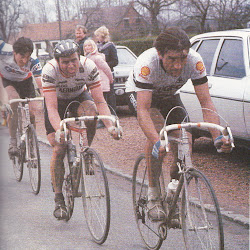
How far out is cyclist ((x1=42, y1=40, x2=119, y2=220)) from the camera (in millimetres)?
3988

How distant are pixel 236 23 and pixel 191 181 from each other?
4159 mm

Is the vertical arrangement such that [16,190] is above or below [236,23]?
below

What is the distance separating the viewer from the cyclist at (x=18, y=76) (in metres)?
5.38

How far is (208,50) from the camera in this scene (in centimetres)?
663

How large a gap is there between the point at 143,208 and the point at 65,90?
1228 mm

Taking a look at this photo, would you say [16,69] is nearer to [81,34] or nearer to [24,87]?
[24,87]

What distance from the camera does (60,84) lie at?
14.0 feet

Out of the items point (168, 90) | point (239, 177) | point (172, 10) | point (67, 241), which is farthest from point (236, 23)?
point (67, 241)

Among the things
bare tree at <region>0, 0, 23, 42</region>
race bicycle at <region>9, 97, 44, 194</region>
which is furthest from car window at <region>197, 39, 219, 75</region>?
bare tree at <region>0, 0, 23, 42</region>

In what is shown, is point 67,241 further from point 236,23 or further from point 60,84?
point 236,23

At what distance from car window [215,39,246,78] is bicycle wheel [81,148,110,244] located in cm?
258

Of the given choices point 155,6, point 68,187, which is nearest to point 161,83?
point 68,187

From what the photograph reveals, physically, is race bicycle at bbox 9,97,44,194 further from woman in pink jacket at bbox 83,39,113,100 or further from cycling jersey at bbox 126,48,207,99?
woman in pink jacket at bbox 83,39,113,100

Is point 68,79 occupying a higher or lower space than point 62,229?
higher
